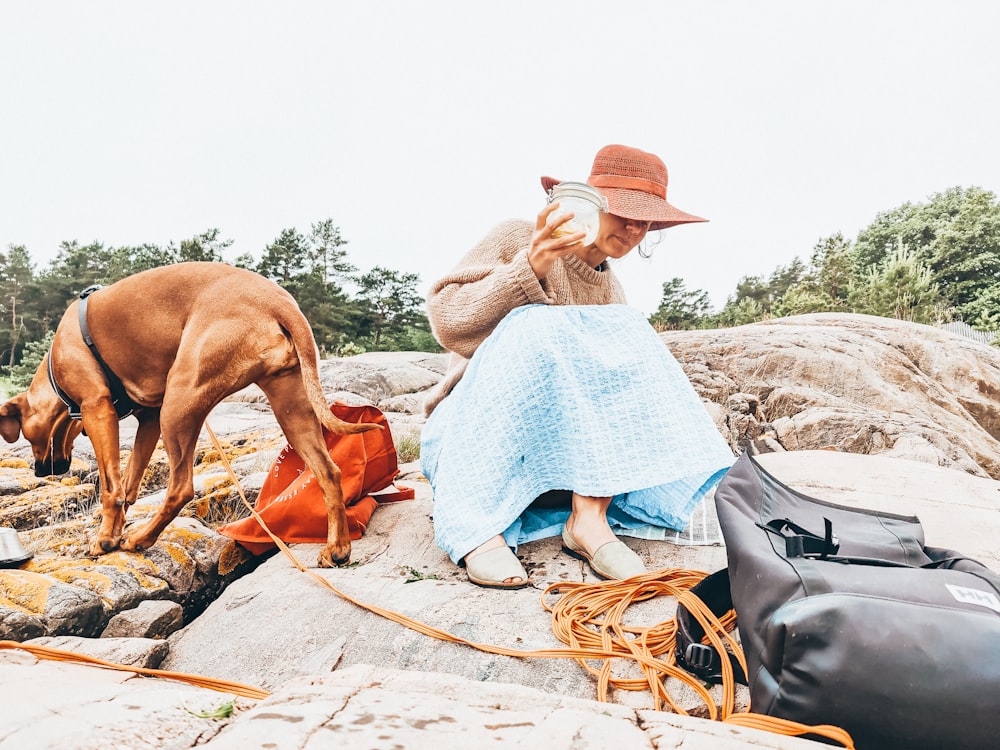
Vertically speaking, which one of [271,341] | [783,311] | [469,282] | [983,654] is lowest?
[783,311]

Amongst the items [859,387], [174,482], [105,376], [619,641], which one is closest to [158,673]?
[619,641]

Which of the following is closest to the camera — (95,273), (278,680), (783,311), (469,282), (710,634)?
(710,634)

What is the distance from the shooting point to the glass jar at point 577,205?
6.77 ft

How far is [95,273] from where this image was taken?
26594mm

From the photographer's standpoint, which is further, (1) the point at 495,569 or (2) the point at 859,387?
(2) the point at 859,387

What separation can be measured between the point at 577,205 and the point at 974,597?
157cm

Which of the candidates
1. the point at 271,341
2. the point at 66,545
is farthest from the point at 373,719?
the point at 66,545

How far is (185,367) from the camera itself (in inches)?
93.0

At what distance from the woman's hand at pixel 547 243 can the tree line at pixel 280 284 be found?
52.0ft

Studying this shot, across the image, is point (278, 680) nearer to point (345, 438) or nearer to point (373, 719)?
point (373, 719)

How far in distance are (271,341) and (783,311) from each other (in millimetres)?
15574

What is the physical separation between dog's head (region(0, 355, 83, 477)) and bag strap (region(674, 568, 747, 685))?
3.08 metres

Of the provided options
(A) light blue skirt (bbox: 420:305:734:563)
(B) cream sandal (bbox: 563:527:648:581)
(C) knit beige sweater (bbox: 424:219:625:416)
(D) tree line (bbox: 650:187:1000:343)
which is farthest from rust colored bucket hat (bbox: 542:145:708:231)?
(D) tree line (bbox: 650:187:1000:343)

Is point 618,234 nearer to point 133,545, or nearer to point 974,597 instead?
point 974,597
